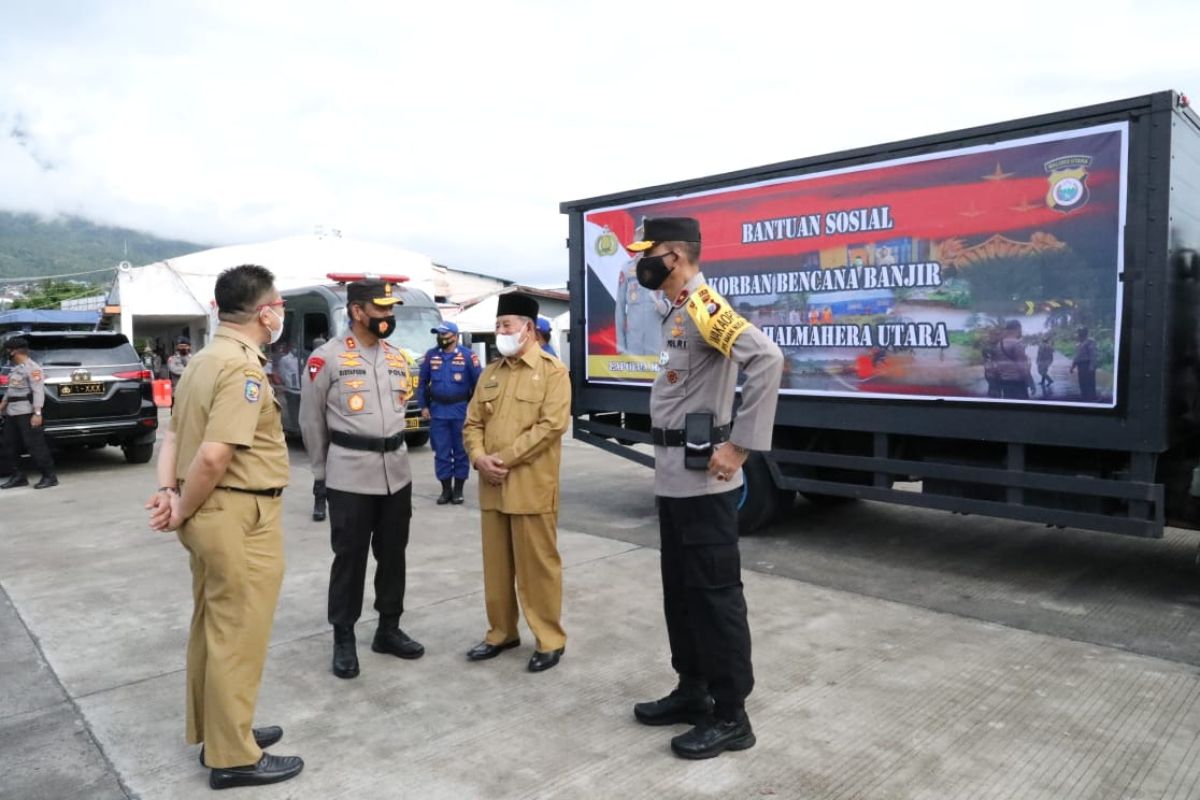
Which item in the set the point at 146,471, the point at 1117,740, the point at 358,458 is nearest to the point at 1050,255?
the point at 1117,740

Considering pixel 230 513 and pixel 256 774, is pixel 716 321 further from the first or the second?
pixel 256 774

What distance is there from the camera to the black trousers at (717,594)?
9.93 feet

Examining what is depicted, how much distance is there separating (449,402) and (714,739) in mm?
5702

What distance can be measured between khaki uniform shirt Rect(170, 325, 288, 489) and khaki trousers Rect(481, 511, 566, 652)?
1330 mm

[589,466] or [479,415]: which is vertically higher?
[479,415]

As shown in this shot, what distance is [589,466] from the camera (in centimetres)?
1052

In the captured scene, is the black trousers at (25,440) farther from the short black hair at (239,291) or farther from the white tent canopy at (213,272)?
the white tent canopy at (213,272)

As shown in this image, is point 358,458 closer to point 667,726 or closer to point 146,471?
point 667,726

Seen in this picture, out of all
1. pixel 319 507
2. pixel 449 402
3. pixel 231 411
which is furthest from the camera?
pixel 449 402

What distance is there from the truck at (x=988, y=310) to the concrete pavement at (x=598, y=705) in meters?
0.96

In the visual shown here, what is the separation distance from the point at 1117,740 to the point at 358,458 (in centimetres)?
336

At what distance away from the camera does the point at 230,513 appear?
2797 mm

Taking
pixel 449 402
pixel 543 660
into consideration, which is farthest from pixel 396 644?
pixel 449 402

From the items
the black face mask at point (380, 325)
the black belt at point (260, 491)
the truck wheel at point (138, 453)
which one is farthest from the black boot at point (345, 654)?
the truck wheel at point (138, 453)
